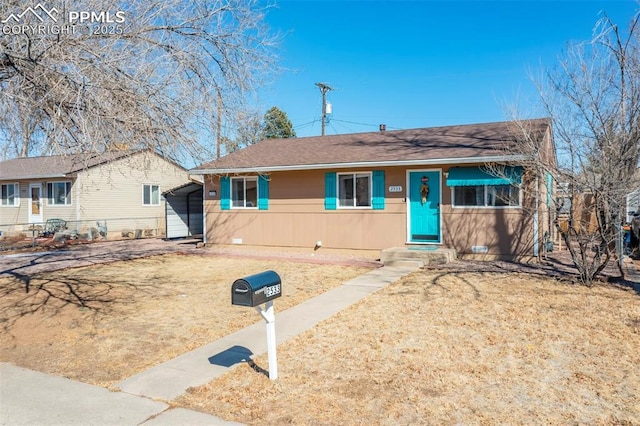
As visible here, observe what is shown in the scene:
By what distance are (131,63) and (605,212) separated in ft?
25.1

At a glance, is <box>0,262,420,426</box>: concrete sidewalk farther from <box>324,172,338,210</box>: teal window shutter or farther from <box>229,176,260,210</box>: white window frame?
<box>229,176,260,210</box>: white window frame

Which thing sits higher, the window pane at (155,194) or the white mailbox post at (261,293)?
the window pane at (155,194)

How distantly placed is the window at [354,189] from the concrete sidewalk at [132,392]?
7643mm

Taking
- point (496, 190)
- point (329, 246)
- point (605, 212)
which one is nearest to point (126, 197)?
point (329, 246)

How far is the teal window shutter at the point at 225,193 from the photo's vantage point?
50.8ft

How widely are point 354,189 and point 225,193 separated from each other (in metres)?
4.56

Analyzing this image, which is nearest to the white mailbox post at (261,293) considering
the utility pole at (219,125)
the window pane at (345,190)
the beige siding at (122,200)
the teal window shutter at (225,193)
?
the utility pole at (219,125)

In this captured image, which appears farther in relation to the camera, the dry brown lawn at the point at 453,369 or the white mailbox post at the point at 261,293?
the white mailbox post at the point at 261,293

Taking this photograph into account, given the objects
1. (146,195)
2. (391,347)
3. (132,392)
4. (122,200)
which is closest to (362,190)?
(391,347)

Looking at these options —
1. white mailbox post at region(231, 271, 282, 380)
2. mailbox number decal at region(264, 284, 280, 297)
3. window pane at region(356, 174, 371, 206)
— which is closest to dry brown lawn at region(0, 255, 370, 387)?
white mailbox post at region(231, 271, 282, 380)

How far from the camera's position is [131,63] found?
6.20 m

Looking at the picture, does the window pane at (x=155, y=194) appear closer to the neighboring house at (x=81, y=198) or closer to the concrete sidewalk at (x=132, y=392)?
the neighboring house at (x=81, y=198)

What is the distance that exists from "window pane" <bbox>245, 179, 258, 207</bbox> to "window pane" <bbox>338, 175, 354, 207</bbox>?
9.77ft

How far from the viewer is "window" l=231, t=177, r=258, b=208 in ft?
49.7
